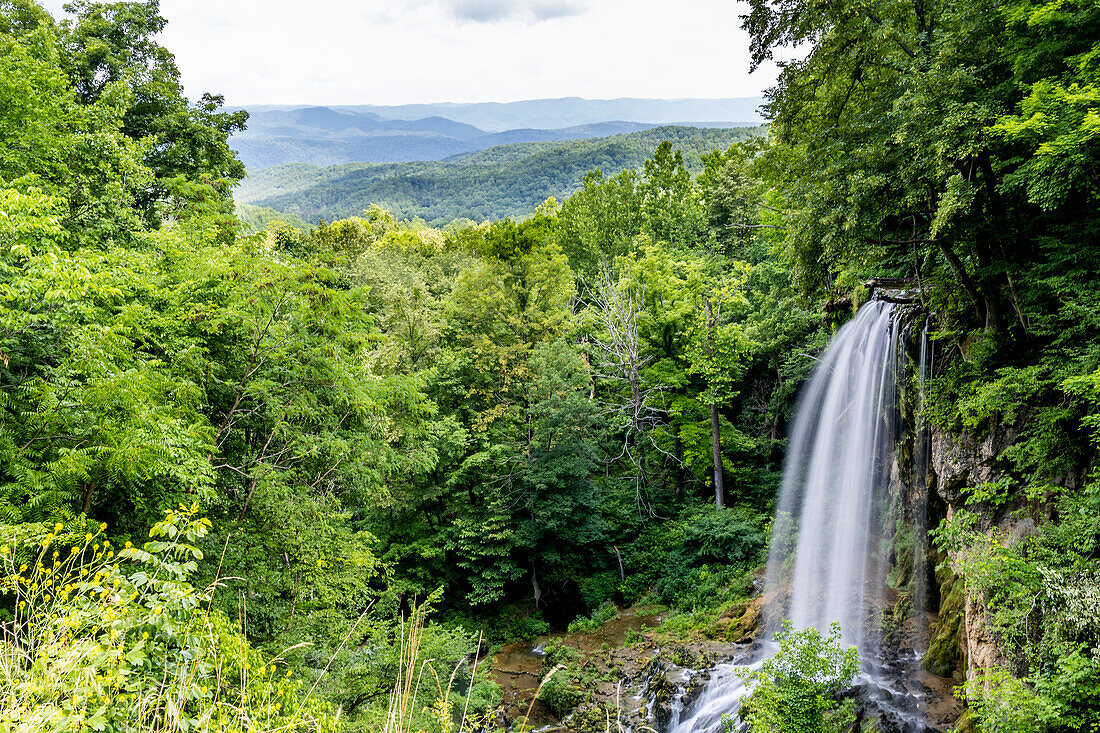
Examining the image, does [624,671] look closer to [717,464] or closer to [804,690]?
[804,690]

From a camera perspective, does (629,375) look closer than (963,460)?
No

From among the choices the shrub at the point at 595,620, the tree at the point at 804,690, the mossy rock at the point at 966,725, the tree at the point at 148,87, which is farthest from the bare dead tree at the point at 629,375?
the tree at the point at 148,87

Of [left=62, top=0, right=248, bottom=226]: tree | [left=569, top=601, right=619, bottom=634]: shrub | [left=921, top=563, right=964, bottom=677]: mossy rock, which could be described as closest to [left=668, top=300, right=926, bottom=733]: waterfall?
[left=921, top=563, right=964, bottom=677]: mossy rock

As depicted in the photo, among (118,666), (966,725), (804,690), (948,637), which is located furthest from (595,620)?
(118,666)

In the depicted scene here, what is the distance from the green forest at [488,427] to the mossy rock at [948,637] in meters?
0.07

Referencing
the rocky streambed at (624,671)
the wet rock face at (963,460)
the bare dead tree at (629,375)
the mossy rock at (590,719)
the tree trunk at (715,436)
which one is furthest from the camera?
the bare dead tree at (629,375)

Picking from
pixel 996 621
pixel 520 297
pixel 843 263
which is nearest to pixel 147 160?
pixel 520 297

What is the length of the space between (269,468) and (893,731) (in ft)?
32.7

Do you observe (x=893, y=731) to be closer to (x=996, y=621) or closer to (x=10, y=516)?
(x=996, y=621)

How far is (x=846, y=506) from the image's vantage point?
1286cm

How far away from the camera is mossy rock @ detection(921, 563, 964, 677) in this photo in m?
9.50

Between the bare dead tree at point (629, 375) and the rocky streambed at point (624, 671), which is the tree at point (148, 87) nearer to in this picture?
the bare dead tree at point (629, 375)

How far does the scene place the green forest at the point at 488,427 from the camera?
4727 mm

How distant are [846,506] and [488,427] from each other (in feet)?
33.7
